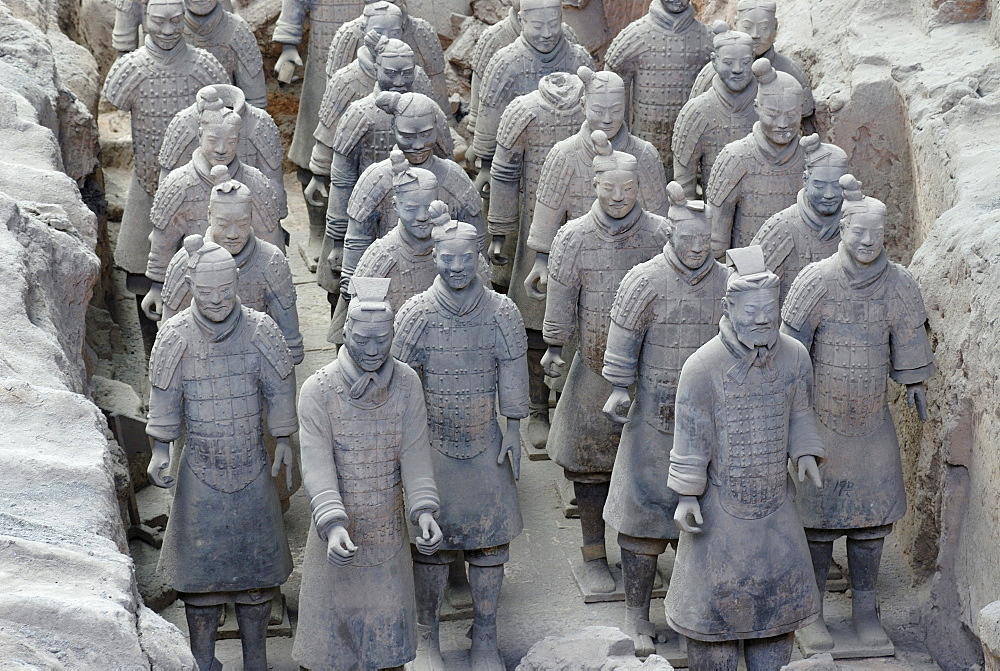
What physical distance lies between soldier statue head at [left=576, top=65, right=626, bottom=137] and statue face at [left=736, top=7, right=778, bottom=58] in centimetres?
96

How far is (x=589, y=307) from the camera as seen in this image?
641 centimetres

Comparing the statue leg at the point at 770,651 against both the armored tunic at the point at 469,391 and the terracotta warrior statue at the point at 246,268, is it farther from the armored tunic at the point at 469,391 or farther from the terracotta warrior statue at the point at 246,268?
the terracotta warrior statue at the point at 246,268

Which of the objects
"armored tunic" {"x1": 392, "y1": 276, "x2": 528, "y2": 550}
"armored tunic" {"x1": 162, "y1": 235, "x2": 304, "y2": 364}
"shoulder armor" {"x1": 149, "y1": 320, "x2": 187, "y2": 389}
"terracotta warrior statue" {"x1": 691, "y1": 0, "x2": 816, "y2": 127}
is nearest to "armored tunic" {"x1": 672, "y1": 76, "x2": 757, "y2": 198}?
"terracotta warrior statue" {"x1": 691, "y1": 0, "x2": 816, "y2": 127}

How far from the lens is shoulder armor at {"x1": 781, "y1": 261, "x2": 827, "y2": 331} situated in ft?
19.4

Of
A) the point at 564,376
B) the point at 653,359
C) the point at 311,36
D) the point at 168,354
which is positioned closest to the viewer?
the point at 168,354

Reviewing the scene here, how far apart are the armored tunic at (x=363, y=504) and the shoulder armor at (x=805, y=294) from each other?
4.52ft

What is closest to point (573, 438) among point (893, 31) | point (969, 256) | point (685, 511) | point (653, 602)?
point (653, 602)

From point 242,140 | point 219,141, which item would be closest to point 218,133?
point 219,141

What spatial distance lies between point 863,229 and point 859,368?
501mm

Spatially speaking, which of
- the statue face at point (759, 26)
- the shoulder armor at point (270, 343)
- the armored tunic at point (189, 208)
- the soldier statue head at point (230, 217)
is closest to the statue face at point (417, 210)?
the soldier statue head at point (230, 217)

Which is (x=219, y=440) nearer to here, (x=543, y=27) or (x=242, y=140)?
(x=242, y=140)

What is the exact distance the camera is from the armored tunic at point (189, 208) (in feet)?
22.7

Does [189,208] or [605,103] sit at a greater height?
[605,103]

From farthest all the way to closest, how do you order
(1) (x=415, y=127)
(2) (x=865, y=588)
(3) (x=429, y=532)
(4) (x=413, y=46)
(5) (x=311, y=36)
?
(5) (x=311, y=36) → (4) (x=413, y=46) → (1) (x=415, y=127) → (2) (x=865, y=588) → (3) (x=429, y=532)
